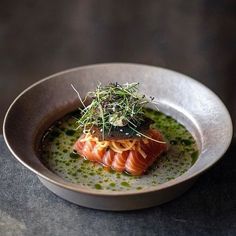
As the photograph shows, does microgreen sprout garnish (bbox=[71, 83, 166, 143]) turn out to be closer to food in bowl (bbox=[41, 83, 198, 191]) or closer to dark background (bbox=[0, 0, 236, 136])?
food in bowl (bbox=[41, 83, 198, 191])

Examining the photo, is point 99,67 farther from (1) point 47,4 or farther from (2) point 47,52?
(1) point 47,4

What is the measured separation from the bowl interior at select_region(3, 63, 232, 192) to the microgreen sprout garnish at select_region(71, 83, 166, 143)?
0.17 meters

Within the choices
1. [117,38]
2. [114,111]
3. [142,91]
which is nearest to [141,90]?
[142,91]

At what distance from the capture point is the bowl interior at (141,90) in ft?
5.02

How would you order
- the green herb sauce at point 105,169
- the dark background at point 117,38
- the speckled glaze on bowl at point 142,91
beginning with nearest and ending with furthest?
1. the speckled glaze on bowl at point 142,91
2. the green herb sauce at point 105,169
3. the dark background at point 117,38

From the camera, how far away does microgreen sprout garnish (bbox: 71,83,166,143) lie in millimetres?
1560

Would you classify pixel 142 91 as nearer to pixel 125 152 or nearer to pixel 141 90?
pixel 141 90

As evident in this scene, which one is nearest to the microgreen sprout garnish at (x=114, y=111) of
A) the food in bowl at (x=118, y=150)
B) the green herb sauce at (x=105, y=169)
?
the food in bowl at (x=118, y=150)

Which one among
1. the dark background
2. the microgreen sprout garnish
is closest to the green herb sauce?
the microgreen sprout garnish

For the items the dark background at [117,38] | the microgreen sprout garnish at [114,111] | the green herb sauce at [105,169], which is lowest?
the dark background at [117,38]

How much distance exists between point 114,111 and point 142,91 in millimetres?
290

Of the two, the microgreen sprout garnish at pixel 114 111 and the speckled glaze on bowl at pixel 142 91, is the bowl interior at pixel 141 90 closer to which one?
the speckled glaze on bowl at pixel 142 91

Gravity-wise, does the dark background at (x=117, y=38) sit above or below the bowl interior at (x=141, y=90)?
below

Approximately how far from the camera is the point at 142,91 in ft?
6.04
